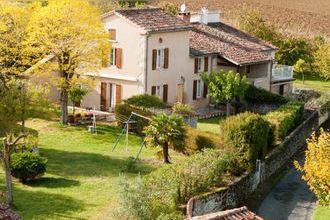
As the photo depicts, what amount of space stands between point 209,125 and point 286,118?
555 cm

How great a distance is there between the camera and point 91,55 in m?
46.7

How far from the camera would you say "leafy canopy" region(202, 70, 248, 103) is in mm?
50688

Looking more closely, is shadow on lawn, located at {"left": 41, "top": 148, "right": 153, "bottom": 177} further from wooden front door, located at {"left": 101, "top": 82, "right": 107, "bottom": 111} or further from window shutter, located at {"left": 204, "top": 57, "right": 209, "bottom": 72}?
window shutter, located at {"left": 204, "top": 57, "right": 209, "bottom": 72}

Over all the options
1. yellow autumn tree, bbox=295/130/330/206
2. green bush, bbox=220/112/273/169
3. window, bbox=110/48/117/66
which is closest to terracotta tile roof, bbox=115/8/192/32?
window, bbox=110/48/117/66

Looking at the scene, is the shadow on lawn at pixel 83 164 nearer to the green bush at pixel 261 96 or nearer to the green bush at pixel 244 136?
the green bush at pixel 244 136

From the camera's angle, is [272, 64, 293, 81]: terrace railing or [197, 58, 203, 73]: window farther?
[272, 64, 293, 81]: terrace railing

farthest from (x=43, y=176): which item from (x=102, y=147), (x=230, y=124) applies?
(x=230, y=124)

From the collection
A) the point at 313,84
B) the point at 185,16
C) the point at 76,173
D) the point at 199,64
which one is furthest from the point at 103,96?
the point at 313,84

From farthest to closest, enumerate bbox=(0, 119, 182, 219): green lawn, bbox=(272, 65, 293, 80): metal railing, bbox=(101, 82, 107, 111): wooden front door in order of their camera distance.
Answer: bbox=(272, 65, 293, 80): metal railing, bbox=(101, 82, 107, 111): wooden front door, bbox=(0, 119, 182, 219): green lawn

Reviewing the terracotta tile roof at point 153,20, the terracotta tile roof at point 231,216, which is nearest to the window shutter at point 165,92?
the terracotta tile roof at point 153,20

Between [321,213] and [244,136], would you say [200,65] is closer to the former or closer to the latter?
[244,136]

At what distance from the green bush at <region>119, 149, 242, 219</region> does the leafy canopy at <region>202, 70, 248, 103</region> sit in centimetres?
1541

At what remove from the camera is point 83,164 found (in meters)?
37.7

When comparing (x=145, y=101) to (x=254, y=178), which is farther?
(x=145, y=101)
